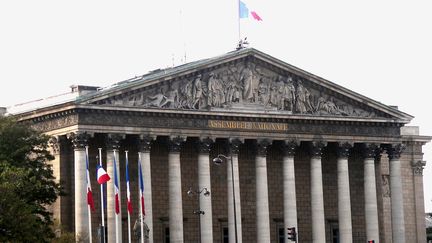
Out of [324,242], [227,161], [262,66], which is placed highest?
[262,66]

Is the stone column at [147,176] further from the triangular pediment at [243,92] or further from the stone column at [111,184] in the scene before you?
the triangular pediment at [243,92]

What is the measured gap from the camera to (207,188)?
300 feet

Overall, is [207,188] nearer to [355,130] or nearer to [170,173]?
[170,173]

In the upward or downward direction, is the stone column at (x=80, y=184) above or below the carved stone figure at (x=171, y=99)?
below

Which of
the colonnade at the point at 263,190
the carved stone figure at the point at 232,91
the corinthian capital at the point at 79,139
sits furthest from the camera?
the carved stone figure at the point at 232,91

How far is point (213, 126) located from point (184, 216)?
23.7ft

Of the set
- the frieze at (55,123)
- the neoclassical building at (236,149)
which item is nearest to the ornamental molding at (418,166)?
the neoclassical building at (236,149)

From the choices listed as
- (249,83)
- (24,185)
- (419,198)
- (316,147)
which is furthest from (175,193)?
(419,198)

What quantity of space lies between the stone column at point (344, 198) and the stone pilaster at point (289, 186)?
456 cm

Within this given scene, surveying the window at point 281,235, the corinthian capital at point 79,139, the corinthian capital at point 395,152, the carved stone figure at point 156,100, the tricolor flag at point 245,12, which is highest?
the tricolor flag at point 245,12

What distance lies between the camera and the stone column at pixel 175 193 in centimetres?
8956

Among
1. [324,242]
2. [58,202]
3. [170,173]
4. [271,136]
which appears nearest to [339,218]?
[324,242]

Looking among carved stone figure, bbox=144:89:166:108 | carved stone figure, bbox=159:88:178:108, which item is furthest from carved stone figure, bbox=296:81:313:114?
carved stone figure, bbox=144:89:166:108

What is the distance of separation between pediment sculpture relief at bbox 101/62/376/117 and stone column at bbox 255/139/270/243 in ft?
10.9
